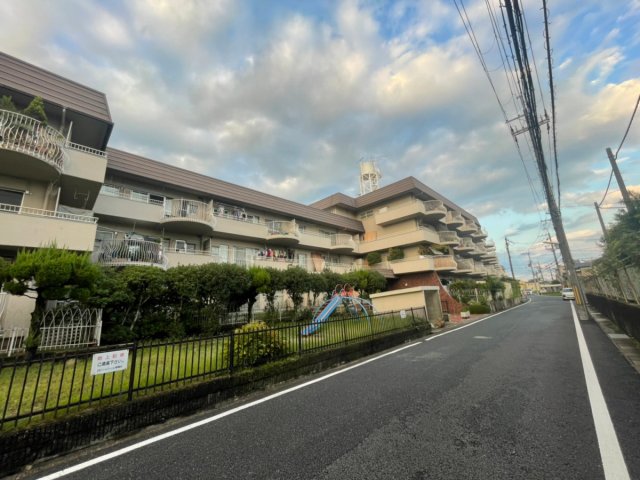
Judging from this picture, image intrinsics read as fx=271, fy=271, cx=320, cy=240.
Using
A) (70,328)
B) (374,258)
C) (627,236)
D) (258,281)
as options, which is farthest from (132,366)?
(374,258)

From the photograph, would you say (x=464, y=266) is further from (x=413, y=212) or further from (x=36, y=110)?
(x=36, y=110)

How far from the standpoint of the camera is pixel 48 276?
653cm

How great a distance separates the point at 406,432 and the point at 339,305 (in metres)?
12.2

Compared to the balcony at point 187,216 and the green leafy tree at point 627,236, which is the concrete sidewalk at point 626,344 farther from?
the balcony at point 187,216

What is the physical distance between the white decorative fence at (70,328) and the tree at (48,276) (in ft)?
3.29

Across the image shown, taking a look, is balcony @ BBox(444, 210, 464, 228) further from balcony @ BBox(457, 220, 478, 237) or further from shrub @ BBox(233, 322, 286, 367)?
shrub @ BBox(233, 322, 286, 367)

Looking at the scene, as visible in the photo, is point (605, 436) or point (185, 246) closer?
point (605, 436)

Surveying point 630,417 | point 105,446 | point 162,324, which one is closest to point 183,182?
point 162,324

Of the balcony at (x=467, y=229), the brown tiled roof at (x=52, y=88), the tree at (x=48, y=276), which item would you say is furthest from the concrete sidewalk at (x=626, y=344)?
the balcony at (x=467, y=229)

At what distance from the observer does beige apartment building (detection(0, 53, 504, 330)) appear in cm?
917

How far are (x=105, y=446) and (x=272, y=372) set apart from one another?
9.80 feet

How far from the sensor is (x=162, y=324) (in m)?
10.0

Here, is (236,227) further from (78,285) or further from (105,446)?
(105,446)

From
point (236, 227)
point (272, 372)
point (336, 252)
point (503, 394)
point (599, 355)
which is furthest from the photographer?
point (336, 252)
